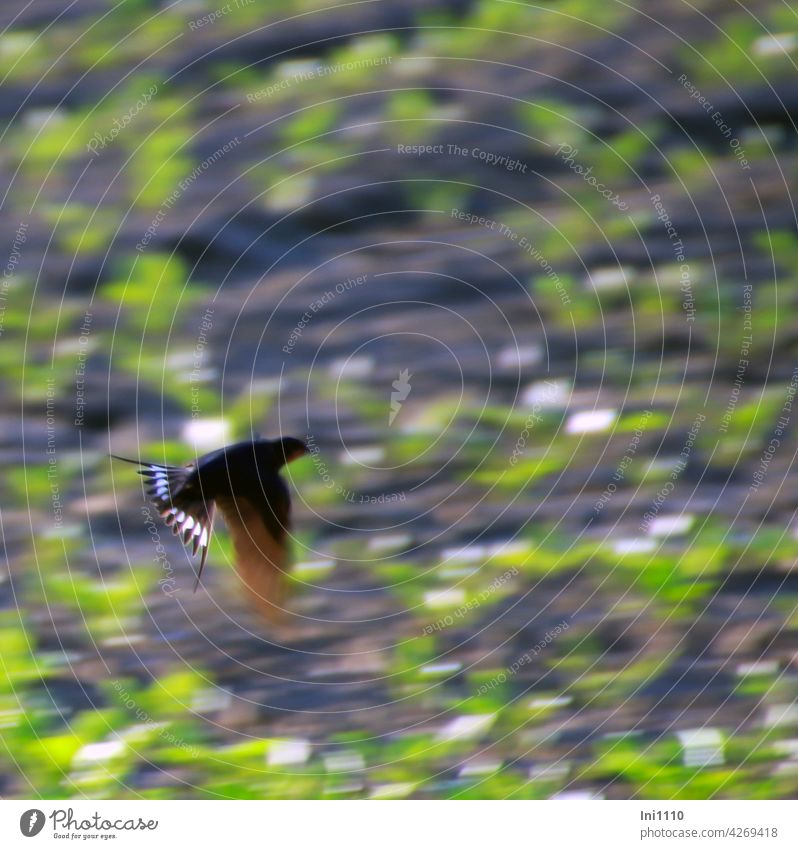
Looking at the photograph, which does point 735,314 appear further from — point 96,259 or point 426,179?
point 96,259

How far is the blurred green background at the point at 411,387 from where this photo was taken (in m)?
1.26

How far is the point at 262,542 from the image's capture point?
1305mm

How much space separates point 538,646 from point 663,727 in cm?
22

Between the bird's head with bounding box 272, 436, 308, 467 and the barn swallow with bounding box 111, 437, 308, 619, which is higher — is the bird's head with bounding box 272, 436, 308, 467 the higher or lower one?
the higher one

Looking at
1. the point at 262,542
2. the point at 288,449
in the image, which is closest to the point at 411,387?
the point at 288,449

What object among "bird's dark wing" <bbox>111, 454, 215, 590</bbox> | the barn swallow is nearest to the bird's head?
the barn swallow

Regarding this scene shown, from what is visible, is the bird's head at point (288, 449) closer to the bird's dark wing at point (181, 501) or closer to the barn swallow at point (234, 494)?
the barn swallow at point (234, 494)

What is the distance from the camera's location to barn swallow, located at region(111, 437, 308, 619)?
1.29 metres

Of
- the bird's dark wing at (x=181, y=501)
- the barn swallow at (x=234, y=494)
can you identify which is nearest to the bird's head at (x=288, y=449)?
the barn swallow at (x=234, y=494)

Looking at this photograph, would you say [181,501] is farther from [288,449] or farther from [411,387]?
[411,387]

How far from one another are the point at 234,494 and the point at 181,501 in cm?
8

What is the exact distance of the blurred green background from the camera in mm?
1265

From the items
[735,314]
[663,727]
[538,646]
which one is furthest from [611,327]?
[663,727]

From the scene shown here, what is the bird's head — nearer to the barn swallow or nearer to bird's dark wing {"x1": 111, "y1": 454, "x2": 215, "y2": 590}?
the barn swallow
